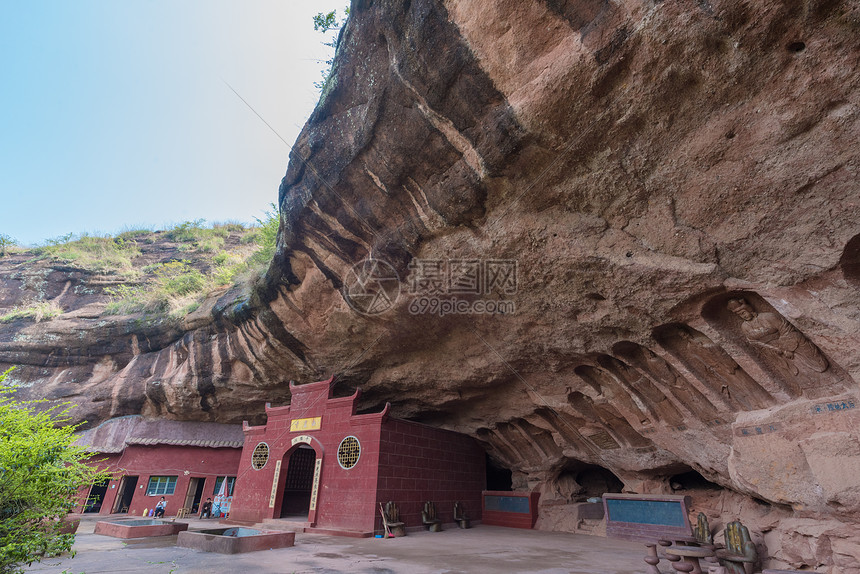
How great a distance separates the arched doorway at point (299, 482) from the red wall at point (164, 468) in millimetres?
2123

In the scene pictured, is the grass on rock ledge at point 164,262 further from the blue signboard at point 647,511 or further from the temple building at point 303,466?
the blue signboard at point 647,511

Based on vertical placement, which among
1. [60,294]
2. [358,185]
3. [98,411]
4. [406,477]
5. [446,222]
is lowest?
[406,477]

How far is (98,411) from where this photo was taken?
1414 centimetres

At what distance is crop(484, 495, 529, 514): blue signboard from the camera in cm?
1158

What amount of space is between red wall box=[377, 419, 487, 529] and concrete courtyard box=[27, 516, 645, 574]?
1.21m

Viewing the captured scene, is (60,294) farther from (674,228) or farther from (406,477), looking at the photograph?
(674,228)

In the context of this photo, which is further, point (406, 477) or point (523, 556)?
point (406, 477)

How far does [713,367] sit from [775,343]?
1.03 metres

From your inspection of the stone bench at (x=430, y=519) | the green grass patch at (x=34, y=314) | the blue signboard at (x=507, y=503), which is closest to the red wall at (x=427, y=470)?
the stone bench at (x=430, y=519)

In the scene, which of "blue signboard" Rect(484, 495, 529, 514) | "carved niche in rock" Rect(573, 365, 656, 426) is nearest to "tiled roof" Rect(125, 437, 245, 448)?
"blue signboard" Rect(484, 495, 529, 514)

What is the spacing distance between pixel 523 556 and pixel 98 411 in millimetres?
14581

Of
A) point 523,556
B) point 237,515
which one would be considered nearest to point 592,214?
point 523,556

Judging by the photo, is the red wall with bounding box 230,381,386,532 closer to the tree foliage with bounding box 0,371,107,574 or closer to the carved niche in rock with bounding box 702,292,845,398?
the tree foliage with bounding box 0,371,107,574

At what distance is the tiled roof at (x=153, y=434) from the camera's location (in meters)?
13.8
